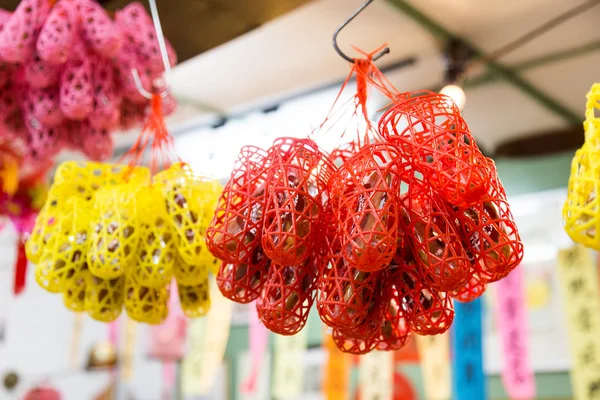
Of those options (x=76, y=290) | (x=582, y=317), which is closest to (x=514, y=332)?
(x=582, y=317)

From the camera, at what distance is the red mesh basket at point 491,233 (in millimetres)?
881

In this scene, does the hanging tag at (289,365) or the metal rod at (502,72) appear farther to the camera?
the hanging tag at (289,365)

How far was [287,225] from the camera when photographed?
35.5 inches

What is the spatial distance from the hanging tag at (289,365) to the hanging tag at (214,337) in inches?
17.7

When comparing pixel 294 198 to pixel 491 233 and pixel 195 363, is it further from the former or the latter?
pixel 195 363

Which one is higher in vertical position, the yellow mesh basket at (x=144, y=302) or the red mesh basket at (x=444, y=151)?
the red mesh basket at (x=444, y=151)

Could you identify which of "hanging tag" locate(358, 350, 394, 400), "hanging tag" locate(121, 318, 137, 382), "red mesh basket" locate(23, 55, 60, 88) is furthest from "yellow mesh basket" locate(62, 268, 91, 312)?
"hanging tag" locate(121, 318, 137, 382)

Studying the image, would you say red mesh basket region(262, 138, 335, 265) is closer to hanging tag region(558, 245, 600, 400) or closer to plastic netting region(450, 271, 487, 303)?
plastic netting region(450, 271, 487, 303)

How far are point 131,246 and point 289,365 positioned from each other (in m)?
2.24

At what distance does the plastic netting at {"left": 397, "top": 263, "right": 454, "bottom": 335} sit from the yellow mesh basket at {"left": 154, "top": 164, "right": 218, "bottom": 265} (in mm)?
412

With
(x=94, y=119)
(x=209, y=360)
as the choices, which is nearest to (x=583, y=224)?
(x=94, y=119)

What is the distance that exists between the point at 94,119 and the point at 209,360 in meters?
2.52

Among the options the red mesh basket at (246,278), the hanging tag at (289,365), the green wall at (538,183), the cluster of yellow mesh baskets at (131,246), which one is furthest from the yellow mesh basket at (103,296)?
the green wall at (538,183)

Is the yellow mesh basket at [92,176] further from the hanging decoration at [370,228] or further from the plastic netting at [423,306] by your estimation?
the plastic netting at [423,306]
